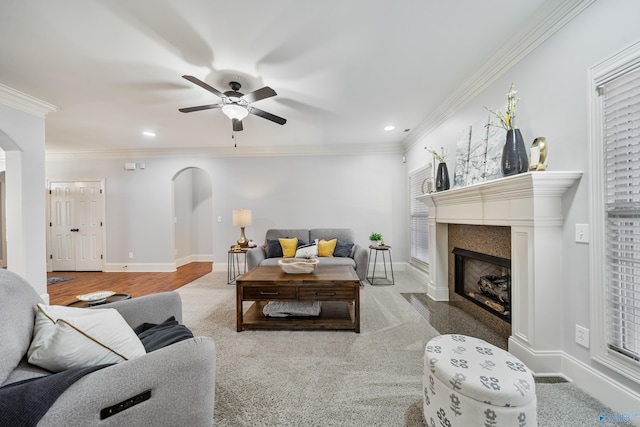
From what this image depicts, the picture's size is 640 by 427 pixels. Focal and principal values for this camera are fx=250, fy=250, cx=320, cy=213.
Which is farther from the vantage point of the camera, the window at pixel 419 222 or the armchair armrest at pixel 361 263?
the window at pixel 419 222

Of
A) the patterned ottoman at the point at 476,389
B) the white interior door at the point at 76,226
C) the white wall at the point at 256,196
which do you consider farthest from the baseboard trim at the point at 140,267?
the patterned ottoman at the point at 476,389

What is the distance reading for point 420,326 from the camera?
2547 mm

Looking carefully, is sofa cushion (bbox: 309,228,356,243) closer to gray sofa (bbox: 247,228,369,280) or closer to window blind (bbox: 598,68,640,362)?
gray sofa (bbox: 247,228,369,280)

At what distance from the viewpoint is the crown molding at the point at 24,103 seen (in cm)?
274

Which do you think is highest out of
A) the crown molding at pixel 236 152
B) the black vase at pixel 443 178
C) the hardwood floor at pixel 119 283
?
the crown molding at pixel 236 152

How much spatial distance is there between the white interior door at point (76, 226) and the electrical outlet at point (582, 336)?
7.35 metres

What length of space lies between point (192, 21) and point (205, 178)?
5.37 m

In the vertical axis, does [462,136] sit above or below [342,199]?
above

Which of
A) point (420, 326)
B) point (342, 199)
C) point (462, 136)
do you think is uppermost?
point (462, 136)

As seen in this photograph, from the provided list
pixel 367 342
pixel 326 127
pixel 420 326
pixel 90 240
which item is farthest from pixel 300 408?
pixel 90 240

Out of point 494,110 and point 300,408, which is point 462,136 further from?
point 300,408

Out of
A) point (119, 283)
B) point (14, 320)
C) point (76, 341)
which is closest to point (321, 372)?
point (76, 341)

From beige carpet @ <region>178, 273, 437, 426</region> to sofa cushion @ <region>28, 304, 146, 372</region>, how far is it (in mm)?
718

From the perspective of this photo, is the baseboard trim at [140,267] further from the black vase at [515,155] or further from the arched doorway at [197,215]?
the black vase at [515,155]
